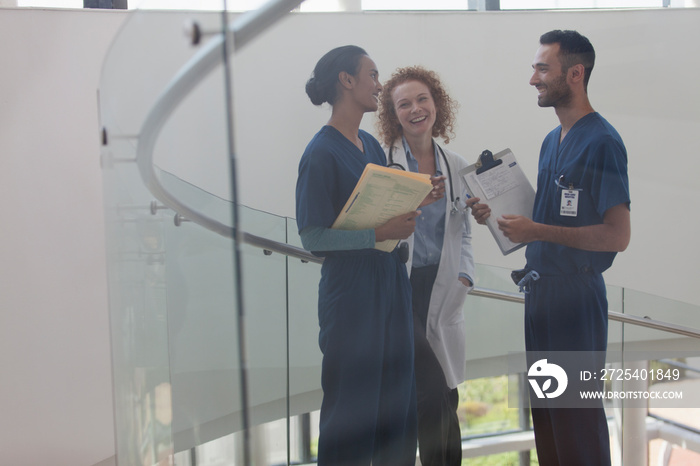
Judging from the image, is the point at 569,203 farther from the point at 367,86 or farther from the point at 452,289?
the point at 367,86

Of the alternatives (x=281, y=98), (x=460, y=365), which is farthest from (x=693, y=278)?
(x=281, y=98)

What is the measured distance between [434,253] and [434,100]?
37cm

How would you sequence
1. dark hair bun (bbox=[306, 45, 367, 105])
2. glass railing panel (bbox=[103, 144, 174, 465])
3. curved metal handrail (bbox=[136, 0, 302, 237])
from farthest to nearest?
dark hair bun (bbox=[306, 45, 367, 105]) < glass railing panel (bbox=[103, 144, 174, 465]) < curved metal handrail (bbox=[136, 0, 302, 237])

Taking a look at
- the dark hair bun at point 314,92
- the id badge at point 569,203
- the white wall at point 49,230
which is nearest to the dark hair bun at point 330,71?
the dark hair bun at point 314,92

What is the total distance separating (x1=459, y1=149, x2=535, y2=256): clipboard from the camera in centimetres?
153

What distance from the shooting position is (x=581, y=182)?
148cm

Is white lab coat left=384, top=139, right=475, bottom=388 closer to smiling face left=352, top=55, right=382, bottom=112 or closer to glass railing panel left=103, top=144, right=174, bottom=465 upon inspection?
smiling face left=352, top=55, right=382, bottom=112

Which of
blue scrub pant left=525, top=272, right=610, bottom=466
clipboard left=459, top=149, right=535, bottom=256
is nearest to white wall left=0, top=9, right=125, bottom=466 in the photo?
clipboard left=459, top=149, right=535, bottom=256

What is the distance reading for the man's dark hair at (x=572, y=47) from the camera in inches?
60.1

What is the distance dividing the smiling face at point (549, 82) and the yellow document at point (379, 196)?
0.38 meters

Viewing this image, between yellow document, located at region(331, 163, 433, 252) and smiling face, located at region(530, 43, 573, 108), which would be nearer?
yellow document, located at region(331, 163, 433, 252)

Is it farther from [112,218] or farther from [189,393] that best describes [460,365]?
[112,218]

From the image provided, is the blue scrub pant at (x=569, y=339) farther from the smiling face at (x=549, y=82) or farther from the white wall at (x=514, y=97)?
the smiling face at (x=549, y=82)

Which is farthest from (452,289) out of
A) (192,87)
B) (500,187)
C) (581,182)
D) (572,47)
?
(192,87)
